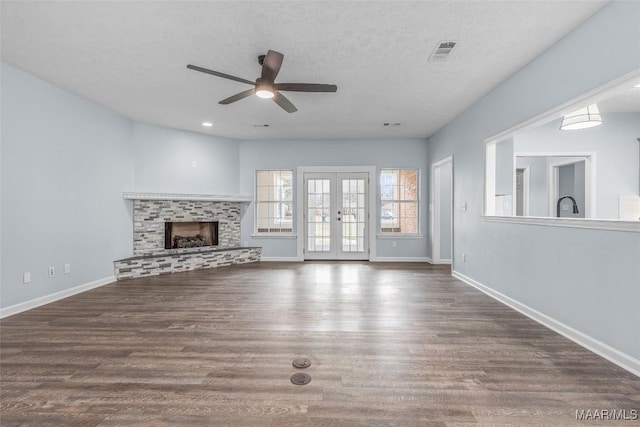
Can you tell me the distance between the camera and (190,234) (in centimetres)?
610

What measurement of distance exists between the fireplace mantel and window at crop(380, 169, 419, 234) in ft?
10.4

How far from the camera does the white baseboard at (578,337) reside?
2094mm

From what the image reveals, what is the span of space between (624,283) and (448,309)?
1.59 m

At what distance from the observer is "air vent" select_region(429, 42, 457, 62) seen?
9.18ft

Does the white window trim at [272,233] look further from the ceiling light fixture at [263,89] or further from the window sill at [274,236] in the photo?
the ceiling light fixture at [263,89]

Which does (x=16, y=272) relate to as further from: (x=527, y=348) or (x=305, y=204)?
(x=527, y=348)

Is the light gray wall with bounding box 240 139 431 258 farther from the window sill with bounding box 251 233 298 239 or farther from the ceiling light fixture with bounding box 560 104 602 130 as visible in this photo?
the ceiling light fixture with bounding box 560 104 602 130

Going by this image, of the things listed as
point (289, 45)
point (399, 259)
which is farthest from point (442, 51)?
point (399, 259)

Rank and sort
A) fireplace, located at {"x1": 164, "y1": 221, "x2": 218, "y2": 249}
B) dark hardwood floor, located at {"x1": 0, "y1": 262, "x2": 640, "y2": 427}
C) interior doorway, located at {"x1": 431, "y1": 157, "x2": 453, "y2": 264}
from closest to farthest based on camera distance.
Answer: dark hardwood floor, located at {"x1": 0, "y1": 262, "x2": 640, "y2": 427}, fireplace, located at {"x1": 164, "y1": 221, "x2": 218, "y2": 249}, interior doorway, located at {"x1": 431, "y1": 157, "x2": 453, "y2": 264}

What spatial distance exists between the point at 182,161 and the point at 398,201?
4796mm

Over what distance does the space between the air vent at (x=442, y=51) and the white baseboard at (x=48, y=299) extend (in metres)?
5.37

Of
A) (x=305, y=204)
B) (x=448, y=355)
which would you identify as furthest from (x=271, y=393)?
(x=305, y=204)

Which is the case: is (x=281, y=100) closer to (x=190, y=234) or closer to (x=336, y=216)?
(x=336, y=216)

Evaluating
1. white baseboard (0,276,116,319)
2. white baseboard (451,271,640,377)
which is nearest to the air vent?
white baseboard (451,271,640,377)
